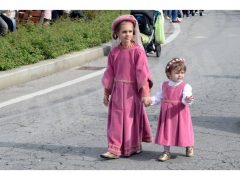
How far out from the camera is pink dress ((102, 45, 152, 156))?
6.10 meters

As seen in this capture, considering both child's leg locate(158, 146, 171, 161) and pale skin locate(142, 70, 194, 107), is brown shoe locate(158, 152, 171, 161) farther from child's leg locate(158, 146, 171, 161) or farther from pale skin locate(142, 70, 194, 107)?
pale skin locate(142, 70, 194, 107)

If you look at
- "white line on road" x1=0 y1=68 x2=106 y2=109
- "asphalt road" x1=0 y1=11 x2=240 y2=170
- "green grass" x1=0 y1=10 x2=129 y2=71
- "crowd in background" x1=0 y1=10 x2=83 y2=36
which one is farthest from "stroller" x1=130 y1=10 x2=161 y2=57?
"crowd in background" x1=0 y1=10 x2=83 y2=36

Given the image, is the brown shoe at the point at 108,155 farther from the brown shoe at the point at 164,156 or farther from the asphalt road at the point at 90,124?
the brown shoe at the point at 164,156

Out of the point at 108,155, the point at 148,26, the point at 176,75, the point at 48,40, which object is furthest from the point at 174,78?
the point at 148,26

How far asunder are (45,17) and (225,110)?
311 inches

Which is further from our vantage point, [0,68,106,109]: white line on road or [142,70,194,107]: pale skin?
[0,68,106,109]: white line on road

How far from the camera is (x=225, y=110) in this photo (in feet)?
26.9

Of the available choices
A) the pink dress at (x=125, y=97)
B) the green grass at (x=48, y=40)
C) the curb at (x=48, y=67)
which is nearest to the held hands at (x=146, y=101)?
the pink dress at (x=125, y=97)

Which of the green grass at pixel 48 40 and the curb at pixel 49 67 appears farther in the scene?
the green grass at pixel 48 40

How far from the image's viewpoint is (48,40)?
1233 centimetres

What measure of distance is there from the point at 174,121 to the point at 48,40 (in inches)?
261

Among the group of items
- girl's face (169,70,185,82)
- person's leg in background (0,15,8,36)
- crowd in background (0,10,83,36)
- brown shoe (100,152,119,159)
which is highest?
crowd in background (0,10,83,36)

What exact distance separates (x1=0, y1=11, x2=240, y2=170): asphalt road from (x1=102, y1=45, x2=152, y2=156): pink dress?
0.57 ft

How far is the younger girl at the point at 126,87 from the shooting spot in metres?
6.07
